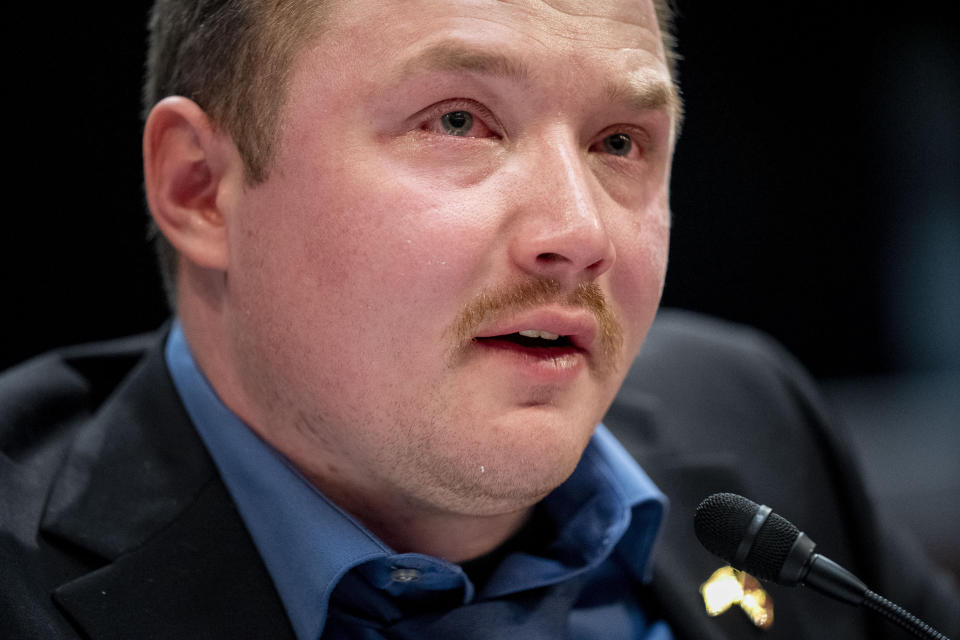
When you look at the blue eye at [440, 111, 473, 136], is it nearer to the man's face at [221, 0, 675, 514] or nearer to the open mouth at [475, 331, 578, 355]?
the man's face at [221, 0, 675, 514]

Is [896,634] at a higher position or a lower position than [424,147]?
lower


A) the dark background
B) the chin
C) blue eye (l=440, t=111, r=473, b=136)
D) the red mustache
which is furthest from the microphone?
the dark background

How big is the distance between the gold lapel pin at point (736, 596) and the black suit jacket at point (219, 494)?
0.02 meters

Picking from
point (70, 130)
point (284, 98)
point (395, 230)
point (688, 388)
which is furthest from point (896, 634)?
point (70, 130)

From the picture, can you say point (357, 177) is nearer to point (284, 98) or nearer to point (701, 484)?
point (284, 98)

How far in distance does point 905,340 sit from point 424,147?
129 inches

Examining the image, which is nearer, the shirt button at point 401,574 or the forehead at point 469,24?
the forehead at point 469,24

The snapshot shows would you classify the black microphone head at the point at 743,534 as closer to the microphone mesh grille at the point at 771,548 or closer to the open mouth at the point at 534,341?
the microphone mesh grille at the point at 771,548

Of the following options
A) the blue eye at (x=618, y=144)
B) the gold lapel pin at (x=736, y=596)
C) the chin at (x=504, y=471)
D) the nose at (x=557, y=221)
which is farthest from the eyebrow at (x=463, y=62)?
the gold lapel pin at (x=736, y=596)

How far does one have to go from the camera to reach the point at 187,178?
1.43 metres

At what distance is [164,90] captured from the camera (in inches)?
61.1

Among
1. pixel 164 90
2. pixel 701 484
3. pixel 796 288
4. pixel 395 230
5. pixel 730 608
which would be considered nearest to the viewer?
pixel 395 230

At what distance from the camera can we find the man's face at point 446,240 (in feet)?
3.98

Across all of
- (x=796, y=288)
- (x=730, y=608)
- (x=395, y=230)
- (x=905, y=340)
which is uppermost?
(x=395, y=230)
